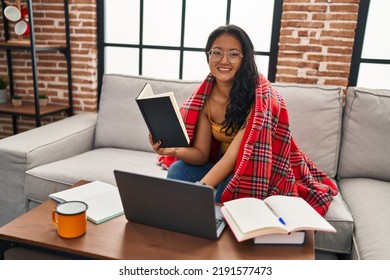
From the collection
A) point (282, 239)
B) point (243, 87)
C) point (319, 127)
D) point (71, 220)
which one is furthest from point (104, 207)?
point (319, 127)

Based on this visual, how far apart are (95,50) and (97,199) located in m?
1.73

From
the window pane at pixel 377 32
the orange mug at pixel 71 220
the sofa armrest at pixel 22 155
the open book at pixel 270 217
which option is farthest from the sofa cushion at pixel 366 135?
the sofa armrest at pixel 22 155

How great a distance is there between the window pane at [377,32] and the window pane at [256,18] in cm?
61

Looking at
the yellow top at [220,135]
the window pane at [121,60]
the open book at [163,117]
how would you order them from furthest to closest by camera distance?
the window pane at [121,60] < the yellow top at [220,135] < the open book at [163,117]

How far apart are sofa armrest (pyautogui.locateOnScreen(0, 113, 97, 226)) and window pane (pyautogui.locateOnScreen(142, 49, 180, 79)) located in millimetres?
828

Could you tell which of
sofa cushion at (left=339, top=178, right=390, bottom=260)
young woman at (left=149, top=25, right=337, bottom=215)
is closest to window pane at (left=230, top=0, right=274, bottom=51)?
young woman at (left=149, top=25, right=337, bottom=215)

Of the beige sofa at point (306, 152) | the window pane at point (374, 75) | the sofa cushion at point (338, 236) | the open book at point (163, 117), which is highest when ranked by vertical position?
the window pane at point (374, 75)

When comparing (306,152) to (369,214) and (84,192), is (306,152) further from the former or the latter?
(84,192)

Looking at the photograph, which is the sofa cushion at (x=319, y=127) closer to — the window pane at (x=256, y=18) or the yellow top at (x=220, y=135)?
the yellow top at (x=220, y=135)

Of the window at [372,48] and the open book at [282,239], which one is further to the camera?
the window at [372,48]

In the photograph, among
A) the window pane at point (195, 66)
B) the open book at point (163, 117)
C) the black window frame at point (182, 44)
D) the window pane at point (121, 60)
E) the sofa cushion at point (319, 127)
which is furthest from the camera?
the window pane at point (121, 60)

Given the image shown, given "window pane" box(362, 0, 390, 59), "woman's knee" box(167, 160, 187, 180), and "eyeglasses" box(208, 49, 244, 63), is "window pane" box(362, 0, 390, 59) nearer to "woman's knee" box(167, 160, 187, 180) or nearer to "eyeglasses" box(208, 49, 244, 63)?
"eyeglasses" box(208, 49, 244, 63)

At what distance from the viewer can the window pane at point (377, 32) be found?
7.45ft

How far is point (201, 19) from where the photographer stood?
2.62 m
